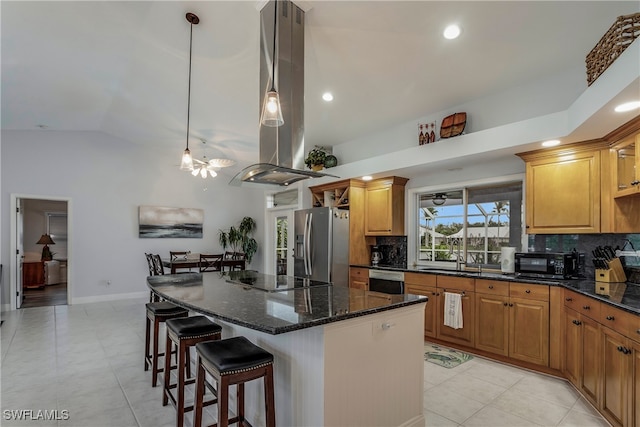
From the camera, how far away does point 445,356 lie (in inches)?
136

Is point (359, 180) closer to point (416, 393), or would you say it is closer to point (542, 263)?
point (542, 263)

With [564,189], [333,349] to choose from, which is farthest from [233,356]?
[564,189]

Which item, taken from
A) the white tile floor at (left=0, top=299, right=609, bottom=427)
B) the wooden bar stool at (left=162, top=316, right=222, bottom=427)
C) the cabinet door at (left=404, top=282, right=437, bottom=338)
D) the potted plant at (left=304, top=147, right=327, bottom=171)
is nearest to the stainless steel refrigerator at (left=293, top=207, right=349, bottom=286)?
the potted plant at (left=304, top=147, right=327, bottom=171)

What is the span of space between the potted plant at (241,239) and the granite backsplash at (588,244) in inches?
230

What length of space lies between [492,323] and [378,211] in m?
2.12

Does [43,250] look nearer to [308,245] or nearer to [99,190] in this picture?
[99,190]

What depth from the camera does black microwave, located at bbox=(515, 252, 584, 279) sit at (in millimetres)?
3117

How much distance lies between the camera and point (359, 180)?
501cm

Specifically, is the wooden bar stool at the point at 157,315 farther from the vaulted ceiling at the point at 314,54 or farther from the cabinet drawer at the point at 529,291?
the cabinet drawer at the point at 529,291

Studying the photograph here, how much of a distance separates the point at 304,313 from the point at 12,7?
3.60m

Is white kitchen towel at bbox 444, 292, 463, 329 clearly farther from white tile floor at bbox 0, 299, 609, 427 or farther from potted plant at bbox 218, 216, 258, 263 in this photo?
potted plant at bbox 218, 216, 258, 263

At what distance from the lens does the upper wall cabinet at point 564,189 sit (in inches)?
116

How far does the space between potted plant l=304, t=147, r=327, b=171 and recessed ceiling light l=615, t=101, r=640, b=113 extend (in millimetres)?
3696

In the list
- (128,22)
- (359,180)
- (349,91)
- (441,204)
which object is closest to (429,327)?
(441,204)
